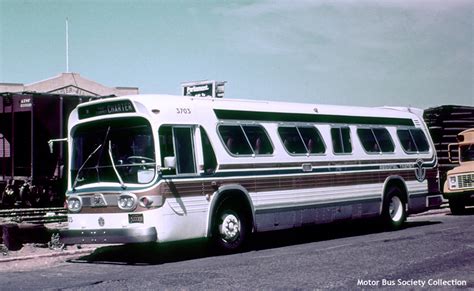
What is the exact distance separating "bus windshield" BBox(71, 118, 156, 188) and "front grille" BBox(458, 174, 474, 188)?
1170cm

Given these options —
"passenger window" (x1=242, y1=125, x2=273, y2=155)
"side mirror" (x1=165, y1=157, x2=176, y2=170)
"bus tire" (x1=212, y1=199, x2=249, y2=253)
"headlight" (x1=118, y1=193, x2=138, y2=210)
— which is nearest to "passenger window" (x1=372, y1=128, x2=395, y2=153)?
"passenger window" (x1=242, y1=125, x2=273, y2=155)

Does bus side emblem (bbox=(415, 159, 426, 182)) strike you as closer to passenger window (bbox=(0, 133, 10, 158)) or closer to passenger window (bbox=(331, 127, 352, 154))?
passenger window (bbox=(331, 127, 352, 154))

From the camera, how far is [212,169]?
1195cm

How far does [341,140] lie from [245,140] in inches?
120

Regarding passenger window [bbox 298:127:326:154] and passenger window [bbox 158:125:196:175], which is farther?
passenger window [bbox 298:127:326:154]

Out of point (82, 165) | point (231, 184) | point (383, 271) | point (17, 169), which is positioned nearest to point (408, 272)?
point (383, 271)

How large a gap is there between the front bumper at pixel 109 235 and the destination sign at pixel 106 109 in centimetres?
201

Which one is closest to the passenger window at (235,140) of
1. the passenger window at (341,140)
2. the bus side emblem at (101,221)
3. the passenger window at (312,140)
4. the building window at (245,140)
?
the building window at (245,140)

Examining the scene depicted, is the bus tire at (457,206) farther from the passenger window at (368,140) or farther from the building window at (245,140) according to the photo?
the building window at (245,140)

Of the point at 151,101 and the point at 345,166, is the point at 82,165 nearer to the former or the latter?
the point at 151,101

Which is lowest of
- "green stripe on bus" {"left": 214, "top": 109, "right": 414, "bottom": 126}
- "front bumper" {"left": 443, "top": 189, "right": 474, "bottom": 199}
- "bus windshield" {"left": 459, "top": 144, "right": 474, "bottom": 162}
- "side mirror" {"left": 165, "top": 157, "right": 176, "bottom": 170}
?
"front bumper" {"left": 443, "top": 189, "right": 474, "bottom": 199}

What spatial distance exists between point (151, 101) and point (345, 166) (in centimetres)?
531

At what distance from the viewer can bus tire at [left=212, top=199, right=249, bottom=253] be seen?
12016 millimetres

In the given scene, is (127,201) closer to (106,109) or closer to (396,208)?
(106,109)
